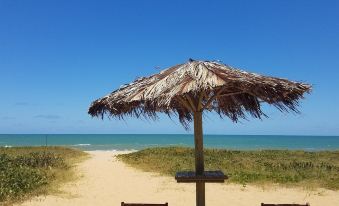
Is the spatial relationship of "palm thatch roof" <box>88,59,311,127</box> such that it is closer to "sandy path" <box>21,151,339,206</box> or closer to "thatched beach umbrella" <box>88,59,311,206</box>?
"thatched beach umbrella" <box>88,59,311,206</box>

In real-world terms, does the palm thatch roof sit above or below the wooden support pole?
above

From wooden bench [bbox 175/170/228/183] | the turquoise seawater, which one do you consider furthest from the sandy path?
the turquoise seawater

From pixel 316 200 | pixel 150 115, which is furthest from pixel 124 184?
pixel 150 115

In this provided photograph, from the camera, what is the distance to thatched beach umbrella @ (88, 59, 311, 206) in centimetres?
657

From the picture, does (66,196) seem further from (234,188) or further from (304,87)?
(304,87)

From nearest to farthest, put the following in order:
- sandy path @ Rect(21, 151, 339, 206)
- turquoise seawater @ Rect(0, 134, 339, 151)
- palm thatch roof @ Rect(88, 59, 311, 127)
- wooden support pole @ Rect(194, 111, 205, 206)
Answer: palm thatch roof @ Rect(88, 59, 311, 127)
wooden support pole @ Rect(194, 111, 205, 206)
sandy path @ Rect(21, 151, 339, 206)
turquoise seawater @ Rect(0, 134, 339, 151)

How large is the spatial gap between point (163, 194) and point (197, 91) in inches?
340

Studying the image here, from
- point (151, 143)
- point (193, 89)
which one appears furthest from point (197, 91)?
point (151, 143)

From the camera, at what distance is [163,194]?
14.5m

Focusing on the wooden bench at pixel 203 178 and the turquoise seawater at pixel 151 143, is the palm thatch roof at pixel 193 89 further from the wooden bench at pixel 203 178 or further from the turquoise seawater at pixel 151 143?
the turquoise seawater at pixel 151 143

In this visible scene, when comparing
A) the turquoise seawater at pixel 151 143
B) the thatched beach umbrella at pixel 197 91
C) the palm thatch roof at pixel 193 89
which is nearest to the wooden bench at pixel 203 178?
the thatched beach umbrella at pixel 197 91

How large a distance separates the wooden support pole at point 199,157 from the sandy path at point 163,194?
5591mm

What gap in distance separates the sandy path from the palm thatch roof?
225 inches

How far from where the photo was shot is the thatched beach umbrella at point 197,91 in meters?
6.57
